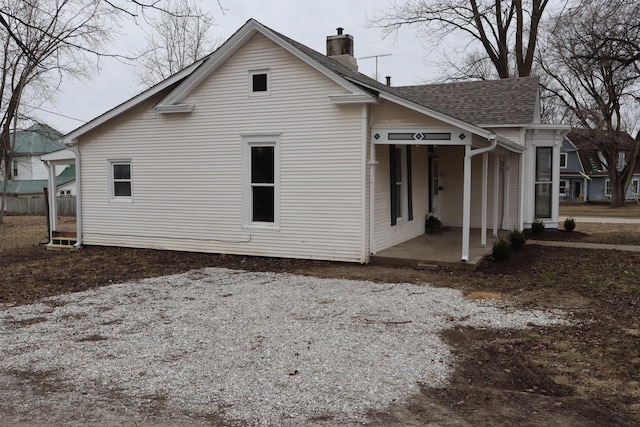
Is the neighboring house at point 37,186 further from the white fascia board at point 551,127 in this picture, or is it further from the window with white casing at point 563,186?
the window with white casing at point 563,186

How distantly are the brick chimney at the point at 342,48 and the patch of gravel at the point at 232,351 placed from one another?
8349mm

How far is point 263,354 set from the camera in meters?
5.42

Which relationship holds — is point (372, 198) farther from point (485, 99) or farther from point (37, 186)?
point (37, 186)

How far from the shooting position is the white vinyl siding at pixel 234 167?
10.9 metres

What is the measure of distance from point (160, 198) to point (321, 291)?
20.0 ft

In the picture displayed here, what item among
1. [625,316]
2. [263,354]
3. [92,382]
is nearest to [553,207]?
[625,316]

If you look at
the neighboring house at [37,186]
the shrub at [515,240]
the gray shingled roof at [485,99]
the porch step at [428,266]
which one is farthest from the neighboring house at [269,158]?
the neighboring house at [37,186]

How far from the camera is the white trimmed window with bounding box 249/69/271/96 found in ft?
37.8

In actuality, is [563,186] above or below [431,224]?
above

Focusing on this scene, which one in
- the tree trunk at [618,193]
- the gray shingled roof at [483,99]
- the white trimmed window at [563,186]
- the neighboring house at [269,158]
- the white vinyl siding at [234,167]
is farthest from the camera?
the white trimmed window at [563,186]

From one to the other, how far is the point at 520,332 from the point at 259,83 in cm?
785

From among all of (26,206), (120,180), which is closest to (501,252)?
(120,180)

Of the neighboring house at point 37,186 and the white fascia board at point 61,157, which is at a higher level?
the white fascia board at point 61,157

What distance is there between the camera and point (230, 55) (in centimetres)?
1175
